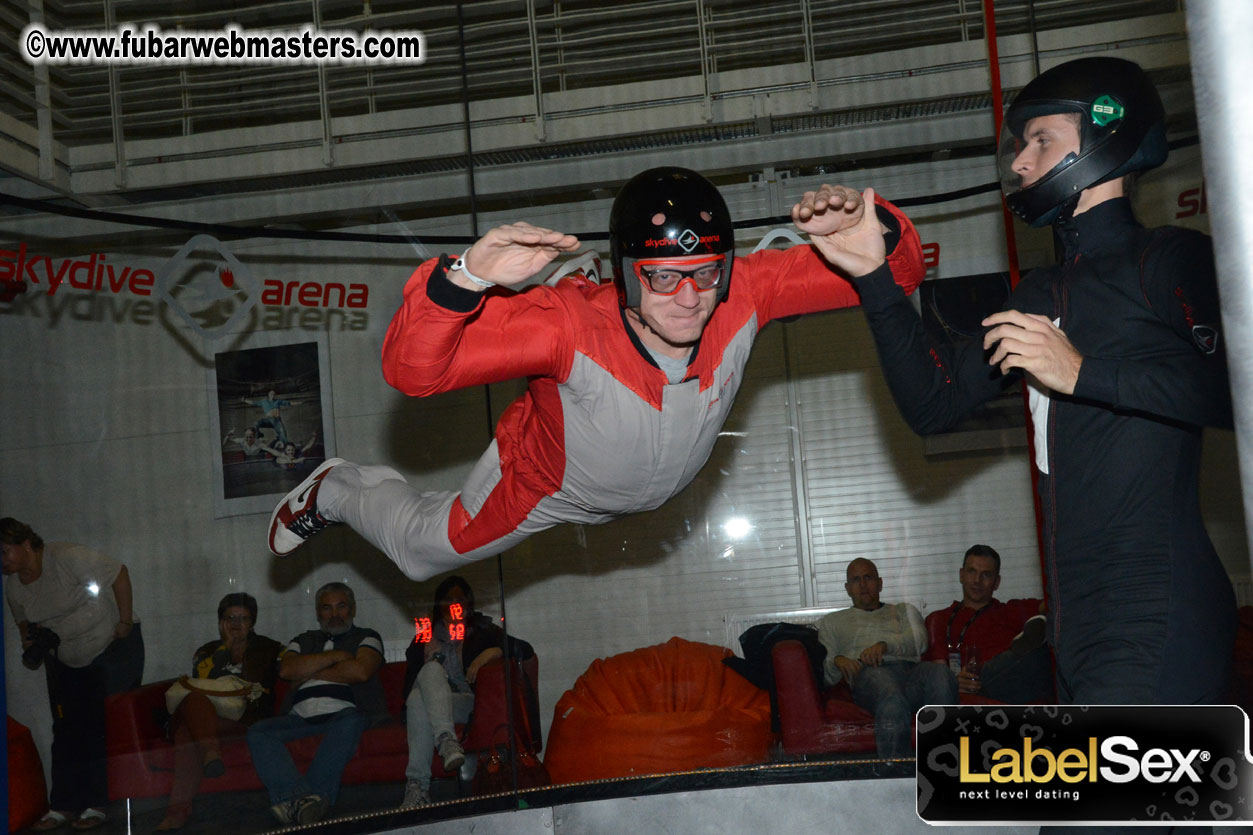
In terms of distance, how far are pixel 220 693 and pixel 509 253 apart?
2.40 m

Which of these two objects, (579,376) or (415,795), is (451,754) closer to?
(415,795)

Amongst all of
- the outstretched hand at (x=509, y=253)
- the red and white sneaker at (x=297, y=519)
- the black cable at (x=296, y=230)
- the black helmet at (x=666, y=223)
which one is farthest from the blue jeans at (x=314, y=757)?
the outstretched hand at (x=509, y=253)

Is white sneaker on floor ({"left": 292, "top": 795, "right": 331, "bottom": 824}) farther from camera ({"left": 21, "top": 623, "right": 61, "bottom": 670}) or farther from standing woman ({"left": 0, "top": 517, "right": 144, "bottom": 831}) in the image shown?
camera ({"left": 21, "top": 623, "right": 61, "bottom": 670})

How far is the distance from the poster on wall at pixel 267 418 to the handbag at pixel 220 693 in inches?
23.4

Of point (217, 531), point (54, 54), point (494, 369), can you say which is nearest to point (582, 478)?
point (494, 369)

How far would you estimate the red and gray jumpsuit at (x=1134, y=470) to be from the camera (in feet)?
5.15

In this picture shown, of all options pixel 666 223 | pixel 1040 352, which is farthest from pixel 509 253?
pixel 1040 352

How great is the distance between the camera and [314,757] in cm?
357

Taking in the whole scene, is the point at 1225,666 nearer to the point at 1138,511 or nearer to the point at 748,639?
the point at 1138,511

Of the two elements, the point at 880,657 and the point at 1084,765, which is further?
the point at 880,657

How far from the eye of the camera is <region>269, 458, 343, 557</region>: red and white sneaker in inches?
131

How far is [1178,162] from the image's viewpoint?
7.14 ft

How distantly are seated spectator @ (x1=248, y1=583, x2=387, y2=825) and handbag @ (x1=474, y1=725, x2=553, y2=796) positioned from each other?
1.39 feet

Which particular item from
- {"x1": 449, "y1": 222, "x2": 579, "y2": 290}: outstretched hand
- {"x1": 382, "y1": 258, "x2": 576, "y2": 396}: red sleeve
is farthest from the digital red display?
Answer: {"x1": 449, "y1": 222, "x2": 579, "y2": 290}: outstretched hand
